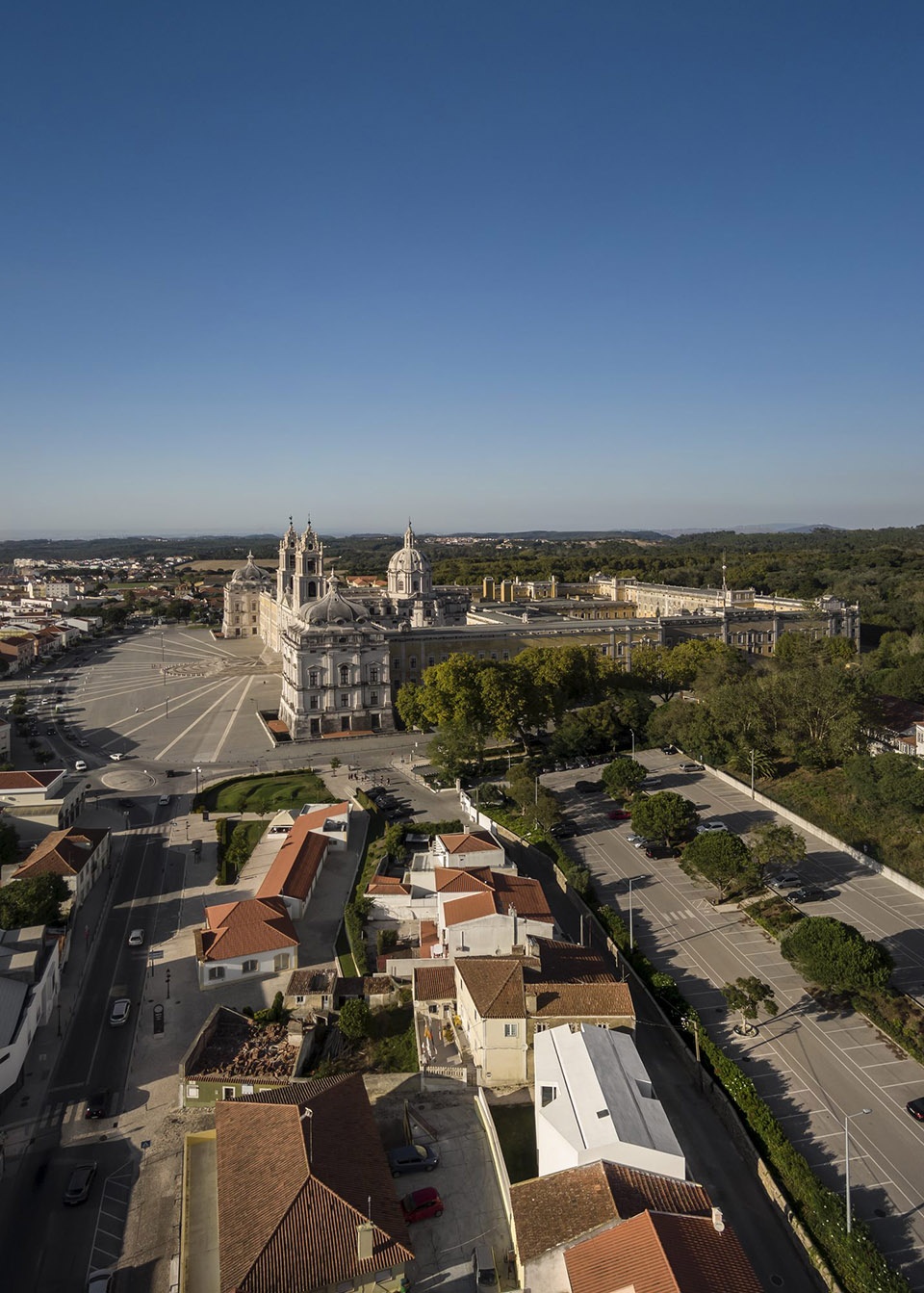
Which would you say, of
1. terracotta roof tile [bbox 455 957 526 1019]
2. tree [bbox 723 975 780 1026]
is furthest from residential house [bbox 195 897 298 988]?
tree [bbox 723 975 780 1026]

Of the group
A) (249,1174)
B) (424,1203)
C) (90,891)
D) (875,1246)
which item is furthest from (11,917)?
(875,1246)

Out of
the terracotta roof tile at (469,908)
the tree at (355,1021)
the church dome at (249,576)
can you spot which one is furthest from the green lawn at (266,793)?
the church dome at (249,576)

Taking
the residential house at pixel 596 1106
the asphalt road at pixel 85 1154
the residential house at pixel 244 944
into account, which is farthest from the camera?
the residential house at pixel 244 944

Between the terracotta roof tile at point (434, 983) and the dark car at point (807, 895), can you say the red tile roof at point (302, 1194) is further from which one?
the dark car at point (807, 895)

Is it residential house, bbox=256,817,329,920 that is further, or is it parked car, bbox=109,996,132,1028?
residential house, bbox=256,817,329,920

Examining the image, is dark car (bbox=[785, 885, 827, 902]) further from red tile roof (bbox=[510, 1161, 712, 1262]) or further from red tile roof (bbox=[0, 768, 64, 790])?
red tile roof (bbox=[0, 768, 64, 790])

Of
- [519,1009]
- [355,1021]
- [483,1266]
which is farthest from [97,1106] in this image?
[519,1009]

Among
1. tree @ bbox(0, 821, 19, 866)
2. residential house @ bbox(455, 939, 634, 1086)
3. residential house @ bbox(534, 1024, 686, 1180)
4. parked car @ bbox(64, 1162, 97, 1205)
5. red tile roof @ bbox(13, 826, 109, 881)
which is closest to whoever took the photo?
residential house @ bbox(534, 1024, 686, 1180)
